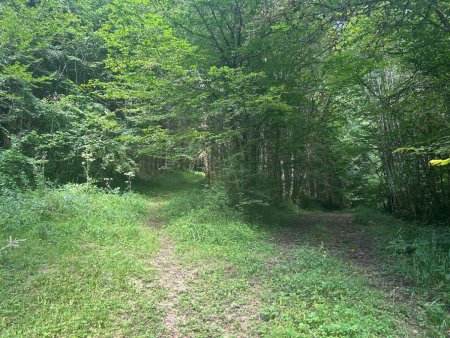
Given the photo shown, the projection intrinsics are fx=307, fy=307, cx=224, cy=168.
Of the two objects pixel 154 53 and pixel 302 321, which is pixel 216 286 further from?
pixel 154 53

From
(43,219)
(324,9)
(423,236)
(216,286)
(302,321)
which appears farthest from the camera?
(43,219)

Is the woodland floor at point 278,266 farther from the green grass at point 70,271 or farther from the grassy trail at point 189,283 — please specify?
the green grass at point 70,271

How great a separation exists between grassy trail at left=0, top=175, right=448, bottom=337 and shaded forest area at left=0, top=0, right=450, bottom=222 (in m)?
2.01

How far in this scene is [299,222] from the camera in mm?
8602

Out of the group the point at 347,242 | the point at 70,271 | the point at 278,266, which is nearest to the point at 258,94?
the point at 347,242

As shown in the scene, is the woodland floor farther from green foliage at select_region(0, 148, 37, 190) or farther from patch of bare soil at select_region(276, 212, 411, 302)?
green foliage at select_region(0, 148, 37, 190)

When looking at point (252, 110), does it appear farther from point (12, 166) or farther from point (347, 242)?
point (12, 166)

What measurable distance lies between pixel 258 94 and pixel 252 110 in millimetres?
416

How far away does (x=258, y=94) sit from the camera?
23.7ft

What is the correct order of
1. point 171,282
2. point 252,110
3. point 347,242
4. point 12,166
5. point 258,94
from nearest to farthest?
point 171,282 < point 347,242 < point 258,94 < point 252,110 < point 12,166

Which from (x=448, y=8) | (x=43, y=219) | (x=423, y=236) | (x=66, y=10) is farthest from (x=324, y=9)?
(x=66, y=10)

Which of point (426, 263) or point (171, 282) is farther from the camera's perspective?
point (426, 263)

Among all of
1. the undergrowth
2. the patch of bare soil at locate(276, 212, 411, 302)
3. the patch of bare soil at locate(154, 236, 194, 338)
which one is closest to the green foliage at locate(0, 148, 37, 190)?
the patch of bare soil at locate(154, 236, 194, 338)

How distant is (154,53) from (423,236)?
7.24m
